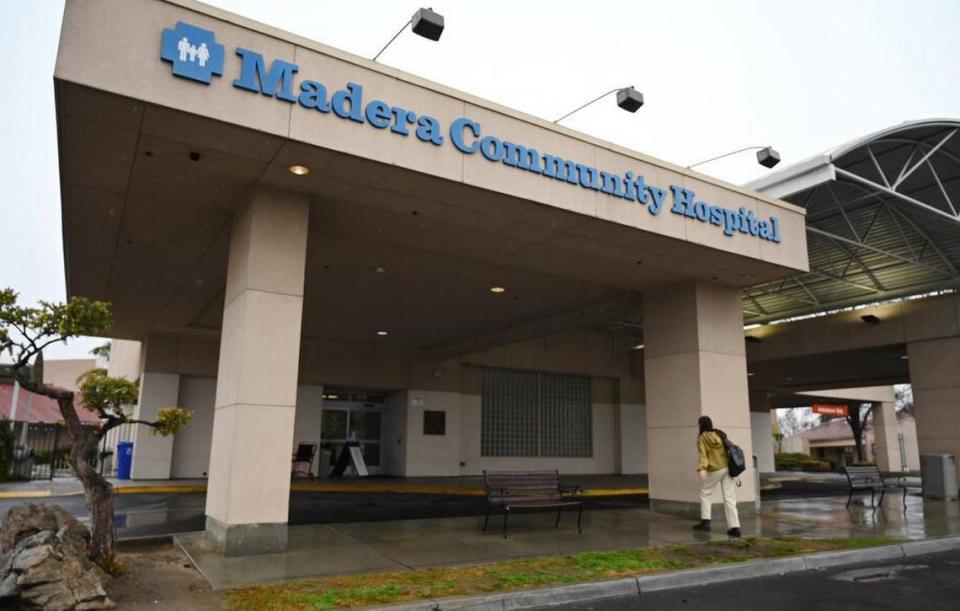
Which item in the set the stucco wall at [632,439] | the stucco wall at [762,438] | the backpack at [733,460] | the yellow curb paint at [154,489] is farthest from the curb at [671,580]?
the stucco wall at [762,438]

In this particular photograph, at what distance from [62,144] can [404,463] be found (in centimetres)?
1672

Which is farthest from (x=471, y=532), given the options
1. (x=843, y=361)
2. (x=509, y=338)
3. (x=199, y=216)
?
(x=843, y=361)

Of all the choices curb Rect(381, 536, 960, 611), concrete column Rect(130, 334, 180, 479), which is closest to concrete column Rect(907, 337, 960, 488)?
curb Rect(381, 536, 960, 611)

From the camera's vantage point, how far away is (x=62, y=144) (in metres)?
7.52

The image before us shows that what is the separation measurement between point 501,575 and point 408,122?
5.38m

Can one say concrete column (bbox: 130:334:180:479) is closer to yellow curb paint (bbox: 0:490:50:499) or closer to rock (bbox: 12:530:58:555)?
yellow curb paint (bbox: 0:490:50:499)

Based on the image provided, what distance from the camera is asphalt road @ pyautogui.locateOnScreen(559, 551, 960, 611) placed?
20.4 feet

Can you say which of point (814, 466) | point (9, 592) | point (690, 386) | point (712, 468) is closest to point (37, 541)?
point (9, 592)

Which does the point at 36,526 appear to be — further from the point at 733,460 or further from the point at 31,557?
the point at 733,460

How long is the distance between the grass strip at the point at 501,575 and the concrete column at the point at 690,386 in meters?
3.12

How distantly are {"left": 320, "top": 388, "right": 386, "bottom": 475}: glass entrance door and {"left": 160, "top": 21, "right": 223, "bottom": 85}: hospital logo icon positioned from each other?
16.6 metres

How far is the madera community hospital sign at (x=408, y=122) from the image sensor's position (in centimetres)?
698

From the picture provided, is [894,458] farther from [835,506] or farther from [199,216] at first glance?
[199,216]

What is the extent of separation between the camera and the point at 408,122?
818 cm
